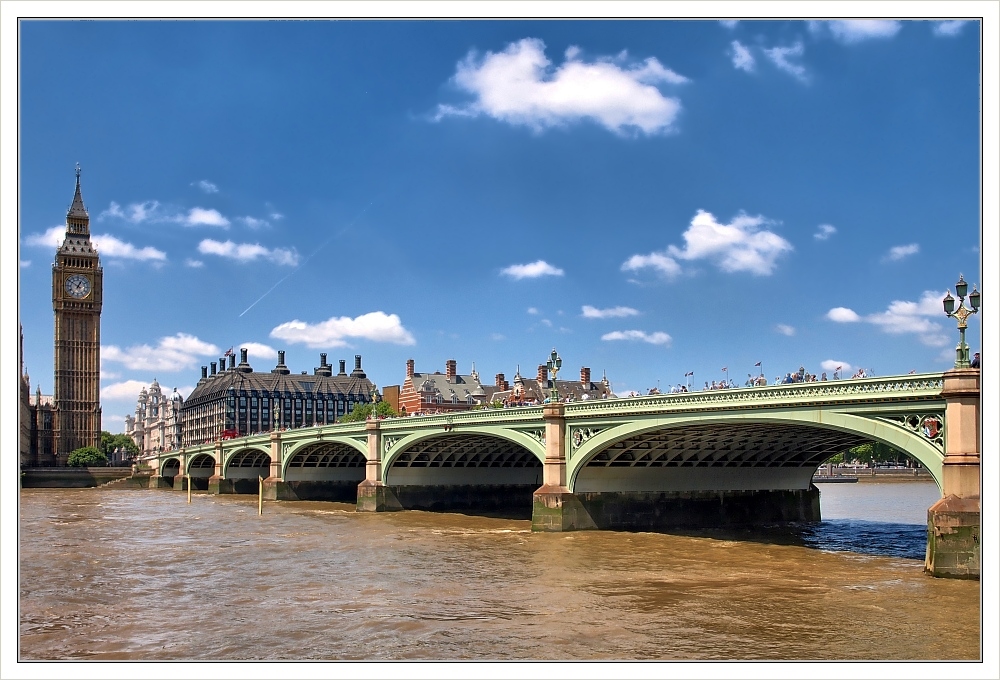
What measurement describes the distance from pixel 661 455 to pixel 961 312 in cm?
2061

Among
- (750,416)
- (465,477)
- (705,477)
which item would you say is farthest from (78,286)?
(750,416)

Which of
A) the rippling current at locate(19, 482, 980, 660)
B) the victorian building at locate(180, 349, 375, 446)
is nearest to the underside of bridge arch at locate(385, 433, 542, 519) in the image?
the rippling current at locate(19, 482, 980, 660)

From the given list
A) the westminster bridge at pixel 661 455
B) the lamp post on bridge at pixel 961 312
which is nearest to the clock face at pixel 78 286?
the westminster bridge at pixel 661 455

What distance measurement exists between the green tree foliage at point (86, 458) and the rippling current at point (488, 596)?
91269 mm

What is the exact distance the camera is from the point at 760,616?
24.2 meters

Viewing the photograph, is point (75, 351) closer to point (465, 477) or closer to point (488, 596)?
point (465, 477)

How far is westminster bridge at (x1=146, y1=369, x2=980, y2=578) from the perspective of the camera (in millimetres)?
28453

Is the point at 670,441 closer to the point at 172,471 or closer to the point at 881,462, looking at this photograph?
the point at 172,471

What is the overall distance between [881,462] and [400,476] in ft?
331

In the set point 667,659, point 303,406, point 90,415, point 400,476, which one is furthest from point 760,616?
point 303,406

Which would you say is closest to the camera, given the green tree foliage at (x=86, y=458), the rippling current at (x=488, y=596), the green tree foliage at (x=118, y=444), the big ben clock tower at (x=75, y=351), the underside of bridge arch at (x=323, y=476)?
the rippling current at (x=488, y=596)

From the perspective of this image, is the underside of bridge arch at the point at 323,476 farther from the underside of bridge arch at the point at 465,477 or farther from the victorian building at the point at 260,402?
the victorian building at the point at 260,402

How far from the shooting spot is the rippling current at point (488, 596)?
2052 cm

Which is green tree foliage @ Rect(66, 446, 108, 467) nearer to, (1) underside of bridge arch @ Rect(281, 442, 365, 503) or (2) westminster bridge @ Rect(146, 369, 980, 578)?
(2) westminster bridge @ Rect(146, 369, 980, 578)
